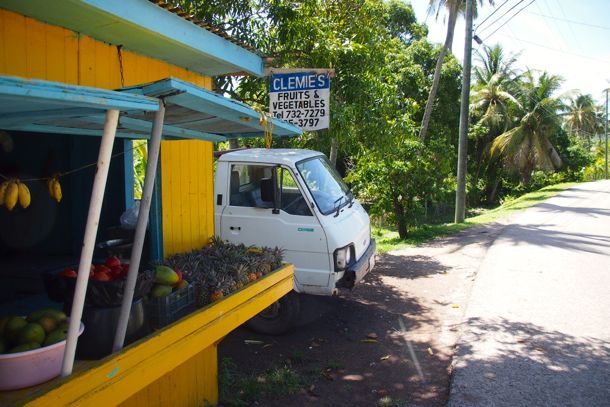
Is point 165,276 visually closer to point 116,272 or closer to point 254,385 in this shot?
point 116,272

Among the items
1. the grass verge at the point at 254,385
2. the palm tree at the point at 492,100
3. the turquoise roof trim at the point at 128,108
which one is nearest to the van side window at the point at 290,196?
the grass verge at the point at 254,385

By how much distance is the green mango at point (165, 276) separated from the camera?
269 centimetres

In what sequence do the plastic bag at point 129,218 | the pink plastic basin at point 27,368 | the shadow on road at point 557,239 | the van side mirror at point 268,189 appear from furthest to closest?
the shadow on road at point 557,239, the van side mirror at point 268,189, the plastic bag at point 129,218, the pink plastic basin at point 27,368

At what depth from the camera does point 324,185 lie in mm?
6055

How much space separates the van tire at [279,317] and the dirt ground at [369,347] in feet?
0.37

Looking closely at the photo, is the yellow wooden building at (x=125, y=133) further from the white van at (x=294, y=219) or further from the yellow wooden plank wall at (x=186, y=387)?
the white van at (x=294, y=219)

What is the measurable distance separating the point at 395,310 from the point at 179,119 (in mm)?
4841

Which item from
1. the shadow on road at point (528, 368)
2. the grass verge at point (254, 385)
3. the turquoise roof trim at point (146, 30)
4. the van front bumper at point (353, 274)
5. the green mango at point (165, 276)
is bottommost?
the grass verge at point (254, 385)

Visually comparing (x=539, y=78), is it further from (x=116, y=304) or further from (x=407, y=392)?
(x=116, y=304)

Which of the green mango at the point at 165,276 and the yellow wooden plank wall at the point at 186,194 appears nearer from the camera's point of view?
the green mango at the point at 165,276

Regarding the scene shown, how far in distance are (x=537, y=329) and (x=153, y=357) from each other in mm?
4652

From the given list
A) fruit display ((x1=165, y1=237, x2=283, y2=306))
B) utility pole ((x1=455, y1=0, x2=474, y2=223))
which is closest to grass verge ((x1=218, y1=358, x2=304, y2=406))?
fruit display ((x1=165, y1=237, x2=283, y2=306))

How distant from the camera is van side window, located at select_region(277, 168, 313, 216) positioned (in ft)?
18.5

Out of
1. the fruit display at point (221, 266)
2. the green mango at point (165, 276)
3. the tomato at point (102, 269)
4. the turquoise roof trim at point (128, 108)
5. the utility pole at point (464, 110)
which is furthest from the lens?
the utility pole at point (464, 110)
